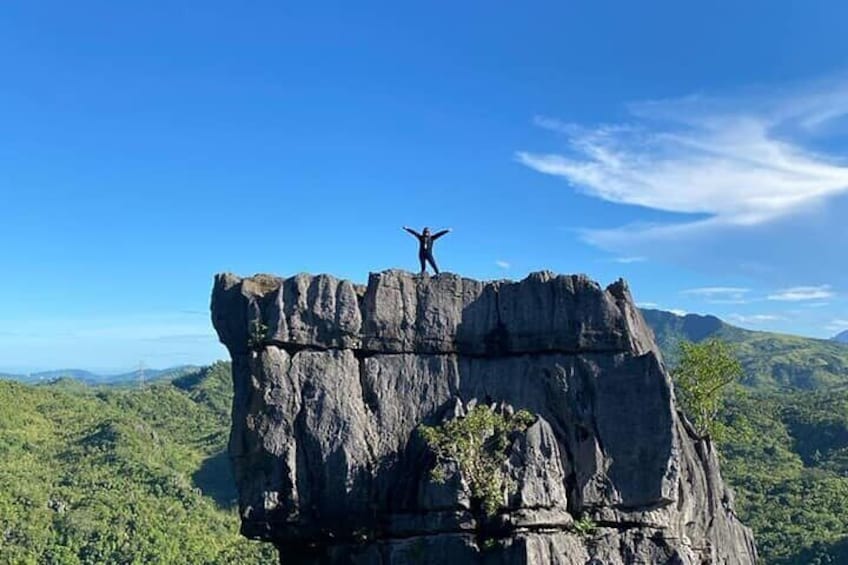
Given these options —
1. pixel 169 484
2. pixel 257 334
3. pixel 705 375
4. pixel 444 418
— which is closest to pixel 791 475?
pixel 705 375

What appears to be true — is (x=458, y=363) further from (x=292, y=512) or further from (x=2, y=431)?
(x=2, y=431)

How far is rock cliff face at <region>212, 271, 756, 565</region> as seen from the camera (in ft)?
66.0

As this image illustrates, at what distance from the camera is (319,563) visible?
837 inches

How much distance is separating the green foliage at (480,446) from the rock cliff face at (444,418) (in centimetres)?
25

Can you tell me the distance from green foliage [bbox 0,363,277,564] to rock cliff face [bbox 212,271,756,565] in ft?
225

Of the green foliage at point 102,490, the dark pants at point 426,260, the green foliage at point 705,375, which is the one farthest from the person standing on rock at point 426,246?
the green foliage at point 102,490

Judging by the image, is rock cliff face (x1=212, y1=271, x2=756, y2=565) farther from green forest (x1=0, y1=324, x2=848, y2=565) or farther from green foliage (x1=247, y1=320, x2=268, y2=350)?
green forest (x1=0, y1=324, x2=848, y2=565)

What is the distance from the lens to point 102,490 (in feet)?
357

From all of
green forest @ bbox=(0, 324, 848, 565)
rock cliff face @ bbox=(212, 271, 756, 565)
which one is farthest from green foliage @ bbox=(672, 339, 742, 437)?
rock cliff face @ bbox=(212, 271, 756, 565)

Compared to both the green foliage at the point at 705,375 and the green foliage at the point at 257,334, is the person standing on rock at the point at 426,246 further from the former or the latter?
the green foliage at the point at 705,375

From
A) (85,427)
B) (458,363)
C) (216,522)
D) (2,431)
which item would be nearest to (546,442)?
(458,363)

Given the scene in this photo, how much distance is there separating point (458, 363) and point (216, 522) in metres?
95.1

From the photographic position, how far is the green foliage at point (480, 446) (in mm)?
19719

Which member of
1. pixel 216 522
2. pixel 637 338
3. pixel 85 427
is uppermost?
pixel 637 338
